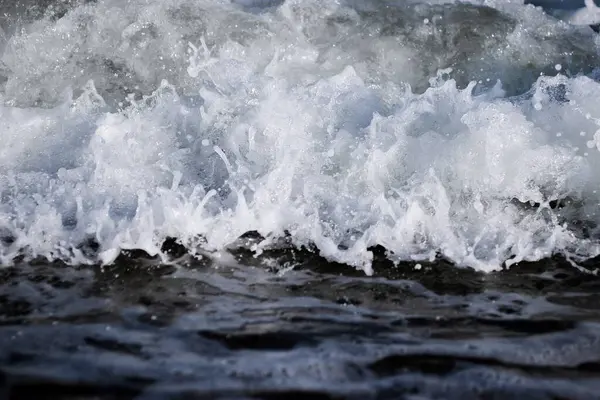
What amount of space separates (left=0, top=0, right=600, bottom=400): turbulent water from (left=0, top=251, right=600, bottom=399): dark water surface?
0.03 feet

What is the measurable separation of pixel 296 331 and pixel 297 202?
42.8 inches

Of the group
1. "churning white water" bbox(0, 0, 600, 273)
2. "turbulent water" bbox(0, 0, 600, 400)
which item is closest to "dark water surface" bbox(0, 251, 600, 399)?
"turbulent water" bbox(0, 0, 600, 400)

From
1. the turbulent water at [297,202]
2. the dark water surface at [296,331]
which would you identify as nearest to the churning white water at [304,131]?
the turbulent water at [297,202]

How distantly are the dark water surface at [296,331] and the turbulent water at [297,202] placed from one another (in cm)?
1

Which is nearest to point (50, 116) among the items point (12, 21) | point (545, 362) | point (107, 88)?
point (107, 88)

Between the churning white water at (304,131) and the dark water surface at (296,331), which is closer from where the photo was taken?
the dark water surface at (296,331)

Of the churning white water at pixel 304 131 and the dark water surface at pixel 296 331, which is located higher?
the churning white water at pixel 304 131

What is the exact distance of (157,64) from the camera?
5.28 m

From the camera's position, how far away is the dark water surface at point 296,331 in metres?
2.41

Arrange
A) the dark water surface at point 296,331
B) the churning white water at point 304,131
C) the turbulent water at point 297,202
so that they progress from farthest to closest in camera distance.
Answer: the churning white water at point 304,131
the turbulent water at point 297,202
the dark water surface at point 296,331

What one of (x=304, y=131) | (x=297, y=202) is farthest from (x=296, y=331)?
(x=304, y=131)

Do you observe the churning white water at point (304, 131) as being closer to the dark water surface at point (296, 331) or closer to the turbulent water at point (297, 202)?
the turbulent water at point (297, 202)

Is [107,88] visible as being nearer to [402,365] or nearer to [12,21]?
[12,21]

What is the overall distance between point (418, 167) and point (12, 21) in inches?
129
